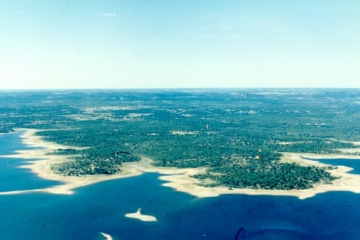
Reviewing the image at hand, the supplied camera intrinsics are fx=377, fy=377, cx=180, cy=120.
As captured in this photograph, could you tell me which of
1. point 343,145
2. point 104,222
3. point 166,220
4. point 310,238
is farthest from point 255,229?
point 343,145

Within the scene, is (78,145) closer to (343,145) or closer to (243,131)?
(243,131)

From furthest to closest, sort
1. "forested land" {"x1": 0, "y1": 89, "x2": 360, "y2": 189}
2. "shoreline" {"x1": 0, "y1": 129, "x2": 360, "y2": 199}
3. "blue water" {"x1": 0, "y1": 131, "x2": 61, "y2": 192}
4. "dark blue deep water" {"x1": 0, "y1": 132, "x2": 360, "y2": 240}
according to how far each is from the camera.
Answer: "forested land" {"x1": 0, "y1": 89, "x2": 360, "y2": 189}
"blue water" {"x1": 0, "y1": 131, "x2": 61, "y2": 192}
"shoreline" {"x1": 0, "y1": 129, "x2": 360, "y2": 199}
"dark blue deep water" {"x1": 0, "y1": 132, "x2": 360, "y2": 240}

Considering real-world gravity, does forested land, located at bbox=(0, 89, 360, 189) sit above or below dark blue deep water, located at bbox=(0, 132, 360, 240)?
above

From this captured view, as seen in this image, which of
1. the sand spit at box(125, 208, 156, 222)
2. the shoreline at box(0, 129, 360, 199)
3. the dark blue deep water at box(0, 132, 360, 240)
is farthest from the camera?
the shoreline at box(0, 129, 360, 199)

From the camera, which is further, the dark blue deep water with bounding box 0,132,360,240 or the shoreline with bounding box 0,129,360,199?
the shoreline with bounding box 0,129,360,199

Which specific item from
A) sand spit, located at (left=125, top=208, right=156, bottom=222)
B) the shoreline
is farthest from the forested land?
sand spit, located at (left=125, top=208, right=156, bottom=222)

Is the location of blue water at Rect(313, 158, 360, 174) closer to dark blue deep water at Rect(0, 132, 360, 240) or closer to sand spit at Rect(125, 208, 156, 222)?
dark blue deep water at Rect(0, 132, 360, 240)

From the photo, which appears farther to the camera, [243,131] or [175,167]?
[243,131]

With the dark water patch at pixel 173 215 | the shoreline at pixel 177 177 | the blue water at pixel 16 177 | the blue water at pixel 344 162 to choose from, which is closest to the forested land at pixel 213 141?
the shoreline at pixel 177 177

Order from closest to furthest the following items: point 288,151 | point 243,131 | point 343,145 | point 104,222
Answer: point 104,222 < point 288,151 < point 343,145 < point 243,131

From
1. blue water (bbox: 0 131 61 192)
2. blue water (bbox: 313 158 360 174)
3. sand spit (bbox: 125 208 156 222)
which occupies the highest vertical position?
blue water (bbox: 313 158 360 174)
